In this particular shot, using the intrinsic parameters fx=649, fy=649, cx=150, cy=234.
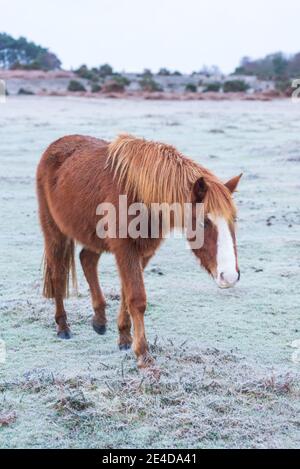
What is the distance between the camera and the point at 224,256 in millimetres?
3611

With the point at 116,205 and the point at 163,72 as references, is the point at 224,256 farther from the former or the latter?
the point at 163,72

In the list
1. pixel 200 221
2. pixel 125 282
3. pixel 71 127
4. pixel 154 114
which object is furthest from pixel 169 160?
pixel 154 114

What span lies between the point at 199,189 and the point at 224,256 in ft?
1.31

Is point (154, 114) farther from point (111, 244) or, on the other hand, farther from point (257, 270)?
point (111, 244)

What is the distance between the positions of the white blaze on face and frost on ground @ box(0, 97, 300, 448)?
0.64 meters

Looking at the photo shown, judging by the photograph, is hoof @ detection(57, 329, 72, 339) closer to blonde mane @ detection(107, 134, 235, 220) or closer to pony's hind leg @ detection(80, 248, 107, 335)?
Result: pony's hind leg @ detection(80, 248, 107, 335)

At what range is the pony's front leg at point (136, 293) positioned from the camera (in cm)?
399

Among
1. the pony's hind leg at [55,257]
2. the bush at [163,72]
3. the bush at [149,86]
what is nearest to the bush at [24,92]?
the bush at [149,86]

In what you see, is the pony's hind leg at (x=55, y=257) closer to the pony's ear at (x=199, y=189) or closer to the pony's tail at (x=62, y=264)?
the pony's tail at (x=62, y=264)

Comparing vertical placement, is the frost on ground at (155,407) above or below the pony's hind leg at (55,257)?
below

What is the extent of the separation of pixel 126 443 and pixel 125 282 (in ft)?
3.73

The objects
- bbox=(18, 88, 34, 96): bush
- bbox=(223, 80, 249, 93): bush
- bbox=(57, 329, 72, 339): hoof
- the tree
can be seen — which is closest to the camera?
bbox=(57, 329, 72, 339): hoof

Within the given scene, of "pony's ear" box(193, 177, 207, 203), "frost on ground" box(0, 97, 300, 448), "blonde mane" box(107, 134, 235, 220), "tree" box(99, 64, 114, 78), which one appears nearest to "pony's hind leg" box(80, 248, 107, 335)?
"frost on ground" box(0, 97, 300, 448)

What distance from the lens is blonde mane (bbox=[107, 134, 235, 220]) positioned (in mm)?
3665
